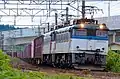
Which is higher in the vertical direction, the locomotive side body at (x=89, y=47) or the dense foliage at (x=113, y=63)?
the locomotive side body at (x=89, y=47)

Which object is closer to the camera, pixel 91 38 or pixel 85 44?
pixel 85 44

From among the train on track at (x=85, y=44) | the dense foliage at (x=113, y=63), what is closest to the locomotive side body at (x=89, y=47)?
the train on track at (x=85, y=44)

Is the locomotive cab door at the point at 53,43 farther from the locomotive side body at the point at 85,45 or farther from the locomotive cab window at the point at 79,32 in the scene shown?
the locomotive cab window at the point at 79,32

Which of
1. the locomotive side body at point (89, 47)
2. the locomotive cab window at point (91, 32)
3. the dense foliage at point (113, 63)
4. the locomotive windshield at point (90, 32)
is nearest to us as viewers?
→ the locomotive side body at point (89, 47)

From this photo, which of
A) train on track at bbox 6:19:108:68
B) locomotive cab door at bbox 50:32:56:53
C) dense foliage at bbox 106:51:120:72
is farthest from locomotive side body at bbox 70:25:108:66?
locomotive cab door at bbox 50:32:56:53

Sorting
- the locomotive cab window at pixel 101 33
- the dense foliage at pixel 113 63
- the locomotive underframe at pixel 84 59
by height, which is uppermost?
the locomotive cab window at pixel 101 33

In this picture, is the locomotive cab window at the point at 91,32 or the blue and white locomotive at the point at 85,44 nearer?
the blue and white locomotive at the point at 85,44

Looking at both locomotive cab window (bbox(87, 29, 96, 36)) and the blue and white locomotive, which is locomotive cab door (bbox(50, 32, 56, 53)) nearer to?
the blue and white locomotive

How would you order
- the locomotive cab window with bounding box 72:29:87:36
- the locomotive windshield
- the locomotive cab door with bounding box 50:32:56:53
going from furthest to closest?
the locomotive cab door with bounding box 50:32:56:53 < the locomotive windshield < the locomotive cab window with bounding box 72:29:87:36

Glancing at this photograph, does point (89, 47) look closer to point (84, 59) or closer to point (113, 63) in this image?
point (84, 59)

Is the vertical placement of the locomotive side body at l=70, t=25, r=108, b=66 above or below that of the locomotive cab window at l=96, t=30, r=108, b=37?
below

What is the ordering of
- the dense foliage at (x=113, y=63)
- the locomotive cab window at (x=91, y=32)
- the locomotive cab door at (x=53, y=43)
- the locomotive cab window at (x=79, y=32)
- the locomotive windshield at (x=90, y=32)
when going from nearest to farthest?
the locomotive cab window at (x=79, y=32), the locomotive windshield at (x=90, y=32), the locomotive cab window at (x=91, y=32), the dense foliage at (x=113, y=63), the locomotive cab door at (x=53, y=43)

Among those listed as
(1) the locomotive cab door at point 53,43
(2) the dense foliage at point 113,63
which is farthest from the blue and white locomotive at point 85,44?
(1) the locomotive cab door at point 53,43

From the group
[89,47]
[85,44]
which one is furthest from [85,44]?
[89,47]
